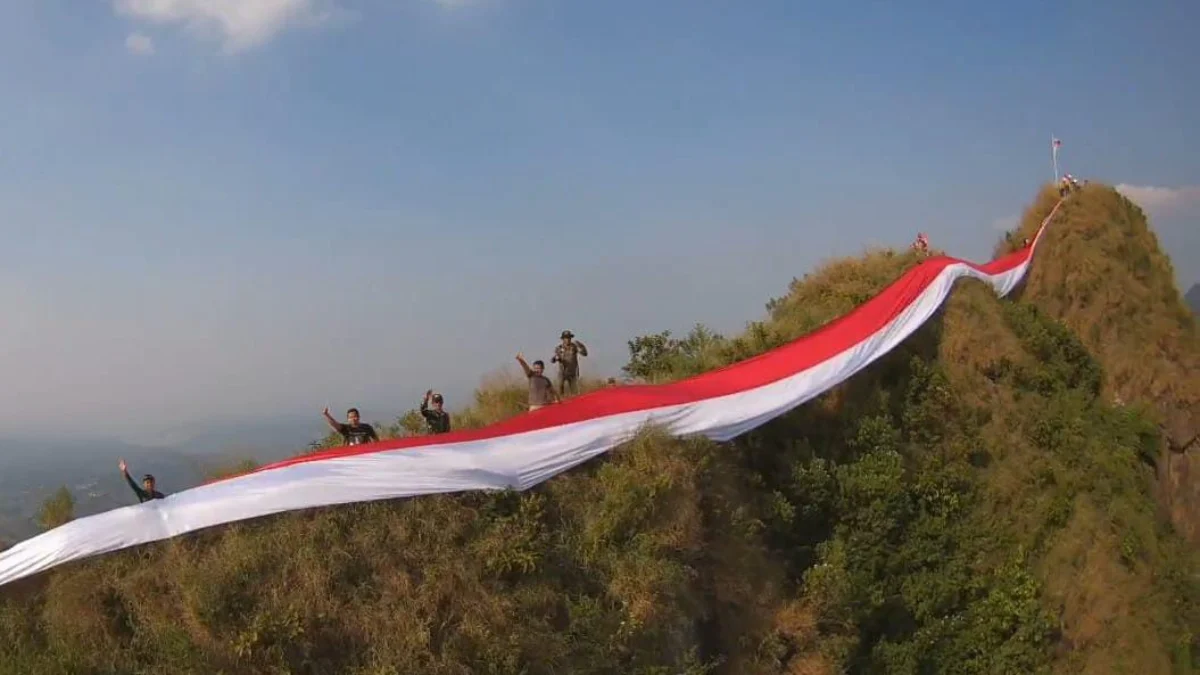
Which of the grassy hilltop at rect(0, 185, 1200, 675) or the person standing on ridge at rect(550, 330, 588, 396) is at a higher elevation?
the person standing on ridge at rect(550, 330, 588, 396)

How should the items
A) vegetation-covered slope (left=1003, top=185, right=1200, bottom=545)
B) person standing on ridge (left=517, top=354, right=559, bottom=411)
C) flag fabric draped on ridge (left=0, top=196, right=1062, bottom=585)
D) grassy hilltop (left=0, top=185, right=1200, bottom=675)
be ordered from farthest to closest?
1. vegetation-covered slope (left=1003, top=185, right=1200, bottom=545)
2. person standing on ridge (left=517, top=354, right=559, bottom=411)
3. flag fabric draped on ridge (left=0, top=196, right=1062, bottom=585)
4. grassy hilltop (left=0, top=185, right=1200, bottom=675)

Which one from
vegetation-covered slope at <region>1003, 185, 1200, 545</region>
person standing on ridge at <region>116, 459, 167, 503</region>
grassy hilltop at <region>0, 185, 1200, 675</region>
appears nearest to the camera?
grassy hilltop at <region>0, 185, 1200, 675</region>

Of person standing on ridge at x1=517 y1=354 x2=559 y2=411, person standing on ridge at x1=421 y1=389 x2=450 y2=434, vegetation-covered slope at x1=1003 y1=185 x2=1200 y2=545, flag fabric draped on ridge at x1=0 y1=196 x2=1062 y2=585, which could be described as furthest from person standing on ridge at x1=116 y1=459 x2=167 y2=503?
vegetation-covered slope at x1=1003 y1=185 x2=1200 y2=545

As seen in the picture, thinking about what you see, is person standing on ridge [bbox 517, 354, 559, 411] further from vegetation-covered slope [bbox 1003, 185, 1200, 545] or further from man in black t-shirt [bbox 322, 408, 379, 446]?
vegetation-covered slope [bbox 1003, 185, 1200, 545]

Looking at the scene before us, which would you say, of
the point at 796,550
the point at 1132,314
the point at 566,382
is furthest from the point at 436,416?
the point at 1132,314

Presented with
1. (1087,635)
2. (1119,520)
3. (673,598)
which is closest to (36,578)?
(673,598)

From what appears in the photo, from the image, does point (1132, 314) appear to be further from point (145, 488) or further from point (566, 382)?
point (145, 488)

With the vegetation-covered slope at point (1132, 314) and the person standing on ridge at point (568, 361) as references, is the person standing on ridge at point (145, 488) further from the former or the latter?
the vegetation-covered slope at point (1132, 314)
